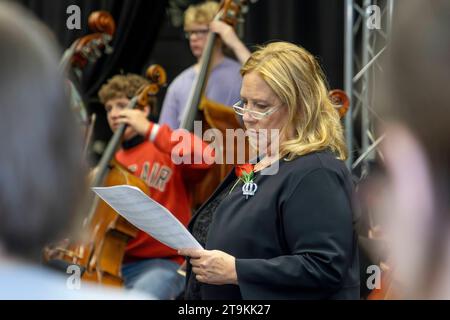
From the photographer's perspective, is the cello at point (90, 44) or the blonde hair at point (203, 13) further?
the blonde hair at point (203, 13)

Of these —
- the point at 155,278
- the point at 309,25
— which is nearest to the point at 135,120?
the point at 155,278

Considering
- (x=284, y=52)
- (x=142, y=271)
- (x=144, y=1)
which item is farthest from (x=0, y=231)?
(x=144, y=1)

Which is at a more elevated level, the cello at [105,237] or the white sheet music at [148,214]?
the white sheet music at [148,214]

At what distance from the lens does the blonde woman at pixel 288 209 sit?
5.85 feet

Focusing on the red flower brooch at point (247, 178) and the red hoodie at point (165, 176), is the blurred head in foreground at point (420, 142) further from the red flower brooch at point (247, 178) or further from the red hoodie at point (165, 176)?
the red hoodie at point (165, 176)

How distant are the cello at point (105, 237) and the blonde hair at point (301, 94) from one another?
1347 mm

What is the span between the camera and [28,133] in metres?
0.75

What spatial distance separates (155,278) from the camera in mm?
3215

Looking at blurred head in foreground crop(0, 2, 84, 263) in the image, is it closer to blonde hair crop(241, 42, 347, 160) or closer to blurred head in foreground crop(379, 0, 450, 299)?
blurred head in foreground crop(379, 0, 450, 299)

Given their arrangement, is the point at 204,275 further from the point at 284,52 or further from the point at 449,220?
the point at 449,220

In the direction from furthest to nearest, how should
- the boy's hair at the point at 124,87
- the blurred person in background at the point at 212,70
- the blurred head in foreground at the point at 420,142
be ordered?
the boy's hair at the point at 124,87 < the blurred person in background at the point at 212,70 < the blurred head in foreground at the point at 420,142

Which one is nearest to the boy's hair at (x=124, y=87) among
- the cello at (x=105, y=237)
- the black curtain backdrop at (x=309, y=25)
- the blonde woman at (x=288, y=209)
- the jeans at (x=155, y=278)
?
the cello at (x=105, y=237)

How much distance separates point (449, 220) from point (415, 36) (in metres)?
0.17

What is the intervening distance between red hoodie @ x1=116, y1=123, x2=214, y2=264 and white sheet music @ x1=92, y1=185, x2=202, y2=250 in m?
1.36
